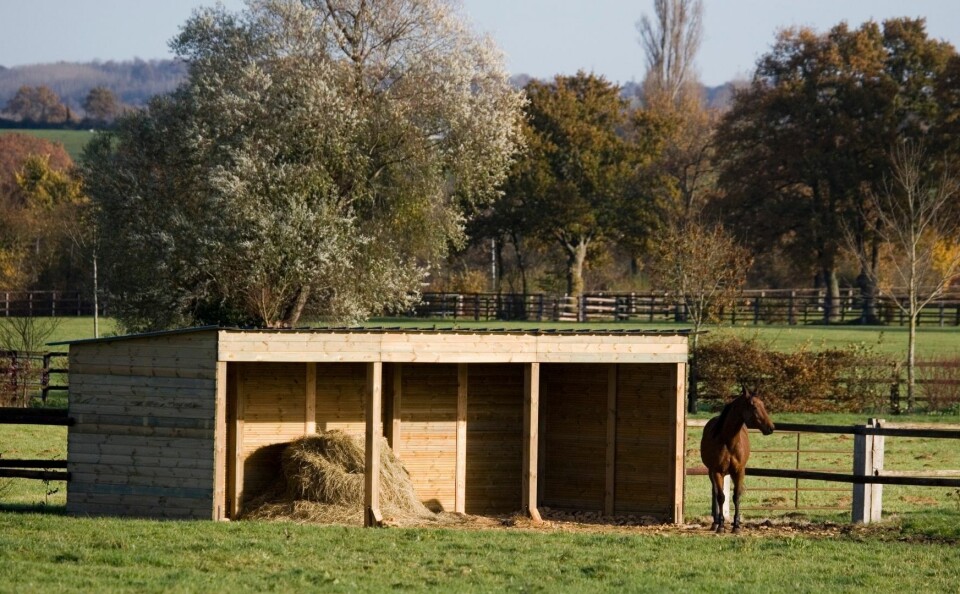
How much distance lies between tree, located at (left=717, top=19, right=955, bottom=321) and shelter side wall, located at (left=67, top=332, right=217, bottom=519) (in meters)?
44.7

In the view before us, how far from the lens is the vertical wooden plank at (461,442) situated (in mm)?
17250

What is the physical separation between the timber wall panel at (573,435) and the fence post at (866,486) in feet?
12.3

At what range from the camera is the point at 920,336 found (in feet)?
160

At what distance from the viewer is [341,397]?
16.7 metres

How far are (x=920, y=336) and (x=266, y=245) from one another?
97.2 feet

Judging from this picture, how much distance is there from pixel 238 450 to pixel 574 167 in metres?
50.3

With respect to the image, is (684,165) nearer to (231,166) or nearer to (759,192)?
(759,192)

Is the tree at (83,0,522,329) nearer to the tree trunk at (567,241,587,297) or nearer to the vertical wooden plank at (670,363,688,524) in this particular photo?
the vertical wooden plank at (670,363,688,524)

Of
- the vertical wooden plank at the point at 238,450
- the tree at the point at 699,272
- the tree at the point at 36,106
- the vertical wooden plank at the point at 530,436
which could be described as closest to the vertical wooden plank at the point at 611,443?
the vertical wooden plank at the point at 530,436

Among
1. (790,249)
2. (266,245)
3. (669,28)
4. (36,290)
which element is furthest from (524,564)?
(669,28)

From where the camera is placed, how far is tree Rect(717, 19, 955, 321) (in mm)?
56375

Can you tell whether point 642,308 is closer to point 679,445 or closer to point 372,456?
point 679,445

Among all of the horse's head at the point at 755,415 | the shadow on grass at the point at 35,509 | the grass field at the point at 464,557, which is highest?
the horse's head at the point at 755,415

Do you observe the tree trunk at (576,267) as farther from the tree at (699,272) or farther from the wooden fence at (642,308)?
the tree at (699,272)
